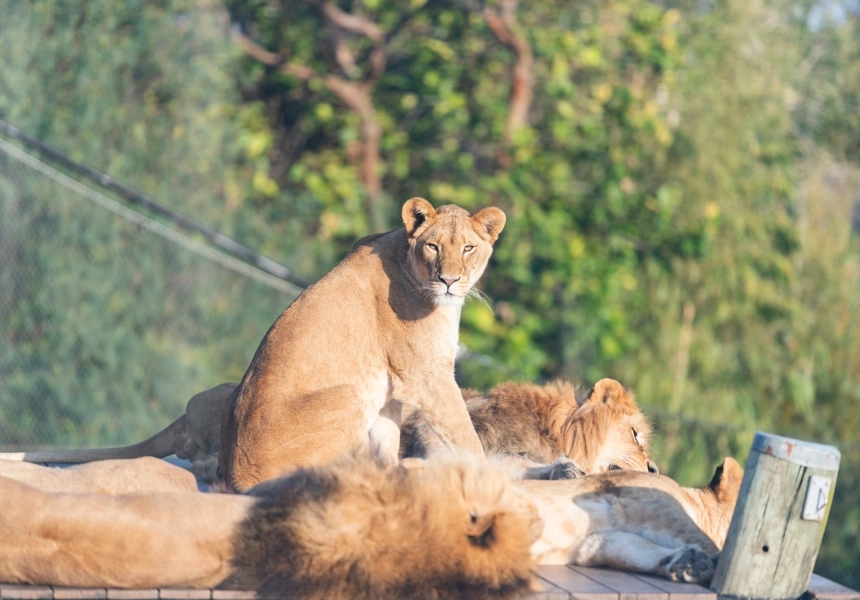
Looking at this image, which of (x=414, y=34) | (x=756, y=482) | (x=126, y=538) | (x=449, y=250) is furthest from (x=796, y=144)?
(x=126, y=538)

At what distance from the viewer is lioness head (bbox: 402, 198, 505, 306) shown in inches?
149

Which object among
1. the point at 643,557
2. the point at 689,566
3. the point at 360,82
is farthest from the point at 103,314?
the point at 689,566

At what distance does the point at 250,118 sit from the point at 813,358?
17.7ft

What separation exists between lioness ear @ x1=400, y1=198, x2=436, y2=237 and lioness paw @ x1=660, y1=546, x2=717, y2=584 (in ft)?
4.82

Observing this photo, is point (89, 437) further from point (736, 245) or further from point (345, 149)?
point (736, 245)

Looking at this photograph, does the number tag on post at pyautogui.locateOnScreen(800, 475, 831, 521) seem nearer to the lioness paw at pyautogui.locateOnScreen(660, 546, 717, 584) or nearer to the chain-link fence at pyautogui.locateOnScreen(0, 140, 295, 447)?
the lioness paw at pyautogui.locateOnScreen(660, 546, 717, 584)

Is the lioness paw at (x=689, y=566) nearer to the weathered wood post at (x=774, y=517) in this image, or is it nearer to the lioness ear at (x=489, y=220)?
the weathered wood post at (x=774, y=517)

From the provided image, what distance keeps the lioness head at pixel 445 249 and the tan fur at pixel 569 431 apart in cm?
43

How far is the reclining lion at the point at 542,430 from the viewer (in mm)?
3791

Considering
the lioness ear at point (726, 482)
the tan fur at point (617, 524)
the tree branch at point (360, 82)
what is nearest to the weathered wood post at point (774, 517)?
the tan fur at point (617, 524)

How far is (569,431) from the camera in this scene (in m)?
3.88

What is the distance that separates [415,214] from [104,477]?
4.45ft

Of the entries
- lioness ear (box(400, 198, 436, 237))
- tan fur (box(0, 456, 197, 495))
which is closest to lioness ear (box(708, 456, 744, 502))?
lioness ear (box(400, 198, 436, 237))

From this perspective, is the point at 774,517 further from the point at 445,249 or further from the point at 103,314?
the point at 103,314
